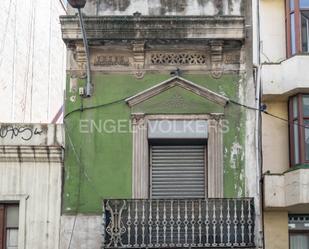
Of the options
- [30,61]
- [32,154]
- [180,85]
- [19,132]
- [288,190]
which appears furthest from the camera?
[30,61]

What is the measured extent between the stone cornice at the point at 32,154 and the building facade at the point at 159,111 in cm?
30

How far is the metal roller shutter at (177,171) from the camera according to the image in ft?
55.8

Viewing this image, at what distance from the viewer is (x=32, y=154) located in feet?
55.4

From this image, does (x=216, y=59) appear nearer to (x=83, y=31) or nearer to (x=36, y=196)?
(x=83, y=31)

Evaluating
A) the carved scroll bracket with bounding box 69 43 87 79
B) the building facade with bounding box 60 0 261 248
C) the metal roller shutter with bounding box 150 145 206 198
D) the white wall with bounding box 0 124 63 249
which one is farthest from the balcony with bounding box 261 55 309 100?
the white wall with bounding box 0 124 63 249

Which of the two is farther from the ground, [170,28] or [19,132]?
[170,28]

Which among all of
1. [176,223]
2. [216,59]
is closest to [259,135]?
[216,59]

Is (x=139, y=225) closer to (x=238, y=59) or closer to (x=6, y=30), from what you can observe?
(x=238, y=59)

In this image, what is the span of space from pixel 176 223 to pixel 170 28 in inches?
168

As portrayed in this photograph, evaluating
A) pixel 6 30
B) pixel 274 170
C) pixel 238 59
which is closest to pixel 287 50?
pixel 238 59

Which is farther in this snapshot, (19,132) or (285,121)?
(285,121)

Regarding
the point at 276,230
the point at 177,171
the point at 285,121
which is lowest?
the point at 276,230

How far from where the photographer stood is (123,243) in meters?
15.9

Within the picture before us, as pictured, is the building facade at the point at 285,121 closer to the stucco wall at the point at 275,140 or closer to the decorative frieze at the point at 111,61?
the stucco wall at the point at 275,140
